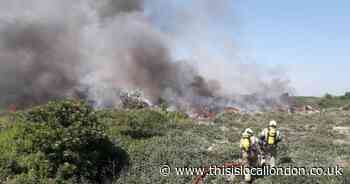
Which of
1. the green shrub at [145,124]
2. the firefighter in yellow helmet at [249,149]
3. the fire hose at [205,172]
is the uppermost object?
the green shrub at [145,124]

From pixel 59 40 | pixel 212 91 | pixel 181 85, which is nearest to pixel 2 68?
pixel 59 40

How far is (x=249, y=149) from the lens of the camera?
10.0 meters

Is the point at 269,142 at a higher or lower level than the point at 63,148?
higher

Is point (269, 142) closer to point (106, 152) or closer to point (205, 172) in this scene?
point (205, 172)

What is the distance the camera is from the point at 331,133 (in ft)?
59.4

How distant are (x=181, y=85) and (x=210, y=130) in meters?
15.7

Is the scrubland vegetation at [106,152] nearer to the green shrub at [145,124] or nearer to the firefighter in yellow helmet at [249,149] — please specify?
the green shrub at [145,124]

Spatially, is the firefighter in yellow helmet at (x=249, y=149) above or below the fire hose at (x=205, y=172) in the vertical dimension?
above

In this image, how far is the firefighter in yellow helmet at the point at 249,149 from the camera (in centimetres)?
988

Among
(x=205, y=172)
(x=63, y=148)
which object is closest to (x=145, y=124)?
(x=63, y=148)

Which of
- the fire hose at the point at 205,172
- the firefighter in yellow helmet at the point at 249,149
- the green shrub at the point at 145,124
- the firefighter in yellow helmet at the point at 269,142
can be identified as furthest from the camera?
the green shrub at the point at 145,124

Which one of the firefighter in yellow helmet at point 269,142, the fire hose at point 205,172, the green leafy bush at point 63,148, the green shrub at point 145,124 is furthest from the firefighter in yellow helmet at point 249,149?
the green shrub at point 145,124

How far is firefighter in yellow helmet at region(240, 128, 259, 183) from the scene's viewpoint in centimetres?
988

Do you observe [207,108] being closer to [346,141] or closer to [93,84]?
[93,84]
